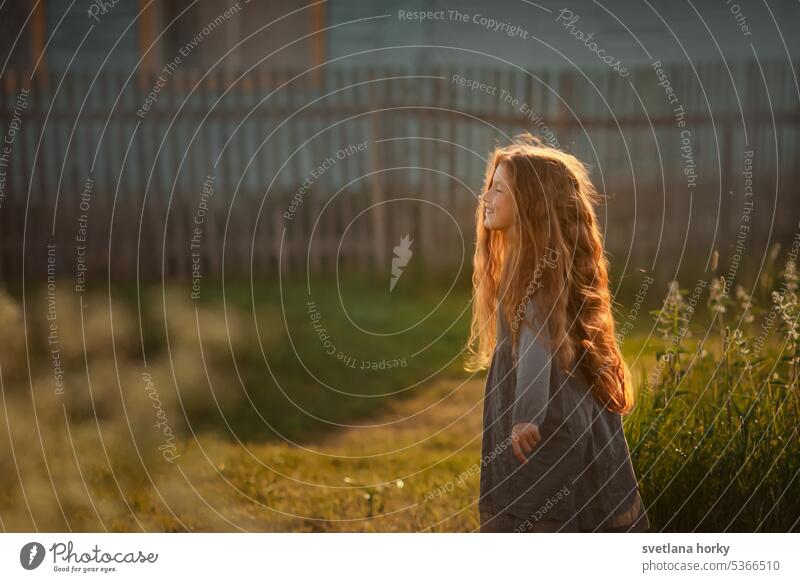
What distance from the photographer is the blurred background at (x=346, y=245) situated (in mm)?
3014

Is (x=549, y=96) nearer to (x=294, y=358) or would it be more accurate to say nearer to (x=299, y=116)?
(x=299, y=116)

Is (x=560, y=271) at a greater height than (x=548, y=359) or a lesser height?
greater

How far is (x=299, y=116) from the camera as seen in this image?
387cm

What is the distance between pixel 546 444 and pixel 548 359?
0.24m

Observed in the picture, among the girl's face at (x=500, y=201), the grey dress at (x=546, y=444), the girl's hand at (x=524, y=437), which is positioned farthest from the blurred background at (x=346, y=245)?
the girl's face at (x=500, y=201)

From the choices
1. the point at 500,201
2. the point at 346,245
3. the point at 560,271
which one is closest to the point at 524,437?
the point at 560,271

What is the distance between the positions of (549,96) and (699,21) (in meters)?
0.68

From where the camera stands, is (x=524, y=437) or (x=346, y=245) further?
(x=346, y=245)

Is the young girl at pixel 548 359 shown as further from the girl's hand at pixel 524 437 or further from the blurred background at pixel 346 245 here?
the blurred background at pixel 346 245

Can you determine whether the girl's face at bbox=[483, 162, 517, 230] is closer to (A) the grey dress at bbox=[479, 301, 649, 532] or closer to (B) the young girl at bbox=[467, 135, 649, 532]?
(B) the young girl at bbox=[467, 135, 649, 532]

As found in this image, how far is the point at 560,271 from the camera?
2500 mm

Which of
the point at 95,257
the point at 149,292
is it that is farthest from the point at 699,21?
the point at 95,257

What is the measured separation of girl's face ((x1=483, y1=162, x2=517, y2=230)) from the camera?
2.51 metres

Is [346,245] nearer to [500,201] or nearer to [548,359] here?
[500,201]
